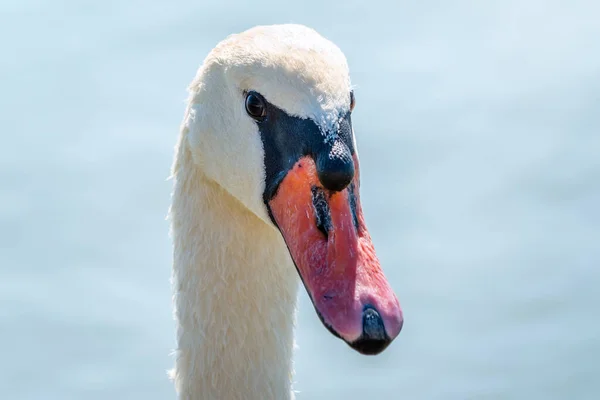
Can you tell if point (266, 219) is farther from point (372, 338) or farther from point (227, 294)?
point (372, 338)

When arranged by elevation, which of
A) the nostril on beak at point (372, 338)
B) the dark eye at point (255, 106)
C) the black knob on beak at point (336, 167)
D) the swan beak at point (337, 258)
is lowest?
the nostril on beak at point (372, 338)

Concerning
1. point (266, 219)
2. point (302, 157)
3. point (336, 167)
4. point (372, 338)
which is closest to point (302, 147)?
point (302, 157)

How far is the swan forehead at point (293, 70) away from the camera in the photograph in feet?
14.9

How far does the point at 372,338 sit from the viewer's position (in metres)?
4.16

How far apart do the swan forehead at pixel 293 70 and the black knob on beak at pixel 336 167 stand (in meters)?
0.12

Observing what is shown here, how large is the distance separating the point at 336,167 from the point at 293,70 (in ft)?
1.33

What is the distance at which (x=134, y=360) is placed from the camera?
738cm

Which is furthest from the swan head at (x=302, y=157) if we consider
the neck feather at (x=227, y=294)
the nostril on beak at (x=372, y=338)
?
the neck feather at (x=227, y=294)

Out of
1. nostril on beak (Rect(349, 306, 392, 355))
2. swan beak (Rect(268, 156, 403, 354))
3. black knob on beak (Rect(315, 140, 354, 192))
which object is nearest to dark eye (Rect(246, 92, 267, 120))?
swan beak (Rect(268, 156, 403, 354))

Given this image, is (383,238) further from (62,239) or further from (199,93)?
(199,93)

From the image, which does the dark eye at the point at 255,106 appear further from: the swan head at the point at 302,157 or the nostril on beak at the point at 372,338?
the nostril on beak at the point at 372,338

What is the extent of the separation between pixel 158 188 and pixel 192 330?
10.0 ft

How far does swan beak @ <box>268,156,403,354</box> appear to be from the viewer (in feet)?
13.8

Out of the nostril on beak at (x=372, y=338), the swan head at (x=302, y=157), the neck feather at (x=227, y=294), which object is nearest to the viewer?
the nostril on beak at (x=372, y=338)
